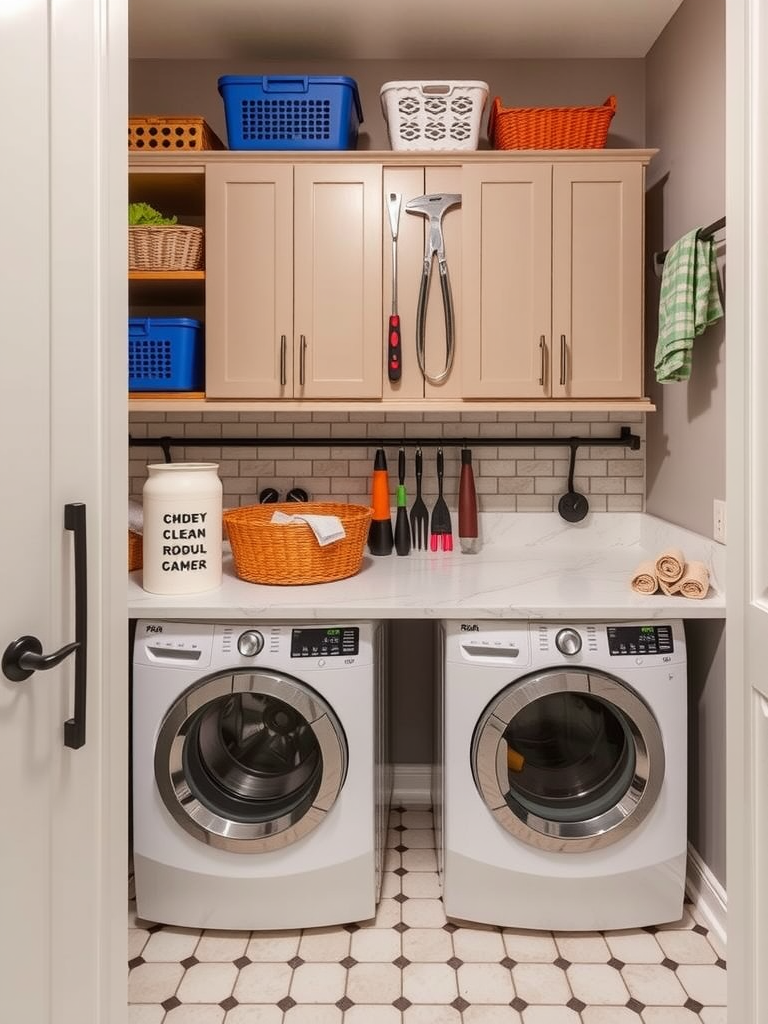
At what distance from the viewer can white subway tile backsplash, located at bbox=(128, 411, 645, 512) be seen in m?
2.92

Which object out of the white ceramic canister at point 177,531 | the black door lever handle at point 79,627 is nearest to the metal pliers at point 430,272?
the white ceramic canister at point 177,531

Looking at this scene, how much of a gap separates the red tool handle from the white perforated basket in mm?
583

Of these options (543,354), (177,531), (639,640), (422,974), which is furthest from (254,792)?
(543,354)

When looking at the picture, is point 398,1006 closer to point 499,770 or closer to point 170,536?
point 499,770

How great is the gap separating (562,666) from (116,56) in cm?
171

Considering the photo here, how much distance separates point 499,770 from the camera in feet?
6.82

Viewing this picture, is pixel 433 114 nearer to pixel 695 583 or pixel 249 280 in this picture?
pixel 249 280

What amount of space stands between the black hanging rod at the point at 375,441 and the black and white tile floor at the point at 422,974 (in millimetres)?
1549

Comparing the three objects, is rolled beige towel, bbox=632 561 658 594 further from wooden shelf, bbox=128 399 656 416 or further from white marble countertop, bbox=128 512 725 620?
wooden shelf, bbox=128 399 656 416

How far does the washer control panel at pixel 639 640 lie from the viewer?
2080 mm

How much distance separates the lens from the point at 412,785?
9.62ft

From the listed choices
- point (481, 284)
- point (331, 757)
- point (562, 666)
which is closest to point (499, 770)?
point (562, 666)

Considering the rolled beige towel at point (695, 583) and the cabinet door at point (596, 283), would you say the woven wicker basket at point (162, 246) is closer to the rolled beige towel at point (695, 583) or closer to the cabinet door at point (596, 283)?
the cabinet door at point (596, 283)

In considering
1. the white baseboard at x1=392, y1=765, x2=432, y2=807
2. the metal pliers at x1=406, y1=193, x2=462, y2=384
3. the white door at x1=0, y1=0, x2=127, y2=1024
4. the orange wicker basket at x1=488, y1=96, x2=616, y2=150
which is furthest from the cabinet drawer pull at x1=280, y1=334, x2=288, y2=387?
the white baseboard at x1=392, y1=765, x2=432, y2=807
